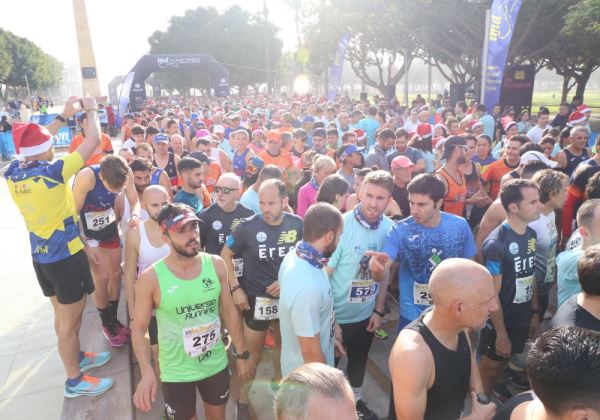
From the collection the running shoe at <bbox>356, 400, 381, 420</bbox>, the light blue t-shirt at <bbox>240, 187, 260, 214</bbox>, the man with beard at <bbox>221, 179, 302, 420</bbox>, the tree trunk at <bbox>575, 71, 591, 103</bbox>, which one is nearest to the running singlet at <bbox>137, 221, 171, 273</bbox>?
the man with beard at <bbox>221, 179, 302, 420</bbox>

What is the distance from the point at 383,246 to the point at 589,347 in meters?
1.90

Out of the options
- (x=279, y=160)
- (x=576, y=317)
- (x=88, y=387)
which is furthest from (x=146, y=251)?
(x=279, y=160)

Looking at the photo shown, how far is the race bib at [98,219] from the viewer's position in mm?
4094

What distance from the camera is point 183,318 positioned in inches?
97.3

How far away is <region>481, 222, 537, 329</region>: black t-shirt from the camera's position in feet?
9.96

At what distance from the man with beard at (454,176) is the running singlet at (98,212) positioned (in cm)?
365

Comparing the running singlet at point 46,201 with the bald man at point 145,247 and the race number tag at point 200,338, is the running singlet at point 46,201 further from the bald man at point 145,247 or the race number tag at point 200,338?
the race number tag at point 200,338

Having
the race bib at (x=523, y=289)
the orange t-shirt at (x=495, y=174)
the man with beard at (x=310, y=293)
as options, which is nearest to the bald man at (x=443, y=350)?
the man with beard at (x=310, y=293)

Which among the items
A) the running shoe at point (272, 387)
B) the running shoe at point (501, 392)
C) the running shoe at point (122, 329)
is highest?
the running shoe at point (122, 329)

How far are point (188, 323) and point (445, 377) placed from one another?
4.91 ft

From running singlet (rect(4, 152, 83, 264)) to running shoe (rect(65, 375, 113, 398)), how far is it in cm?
114

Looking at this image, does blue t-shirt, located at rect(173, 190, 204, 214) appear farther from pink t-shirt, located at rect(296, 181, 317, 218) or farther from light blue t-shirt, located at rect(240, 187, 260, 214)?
pink t-shirt, located at rect(296, 181, 317, 218)

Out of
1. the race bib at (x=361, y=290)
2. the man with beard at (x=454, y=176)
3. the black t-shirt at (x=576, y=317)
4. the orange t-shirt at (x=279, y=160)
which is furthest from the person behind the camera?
the orange t-shirt at (x=279, y=160)

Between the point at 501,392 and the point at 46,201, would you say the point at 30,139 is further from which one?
the point at 501,392
